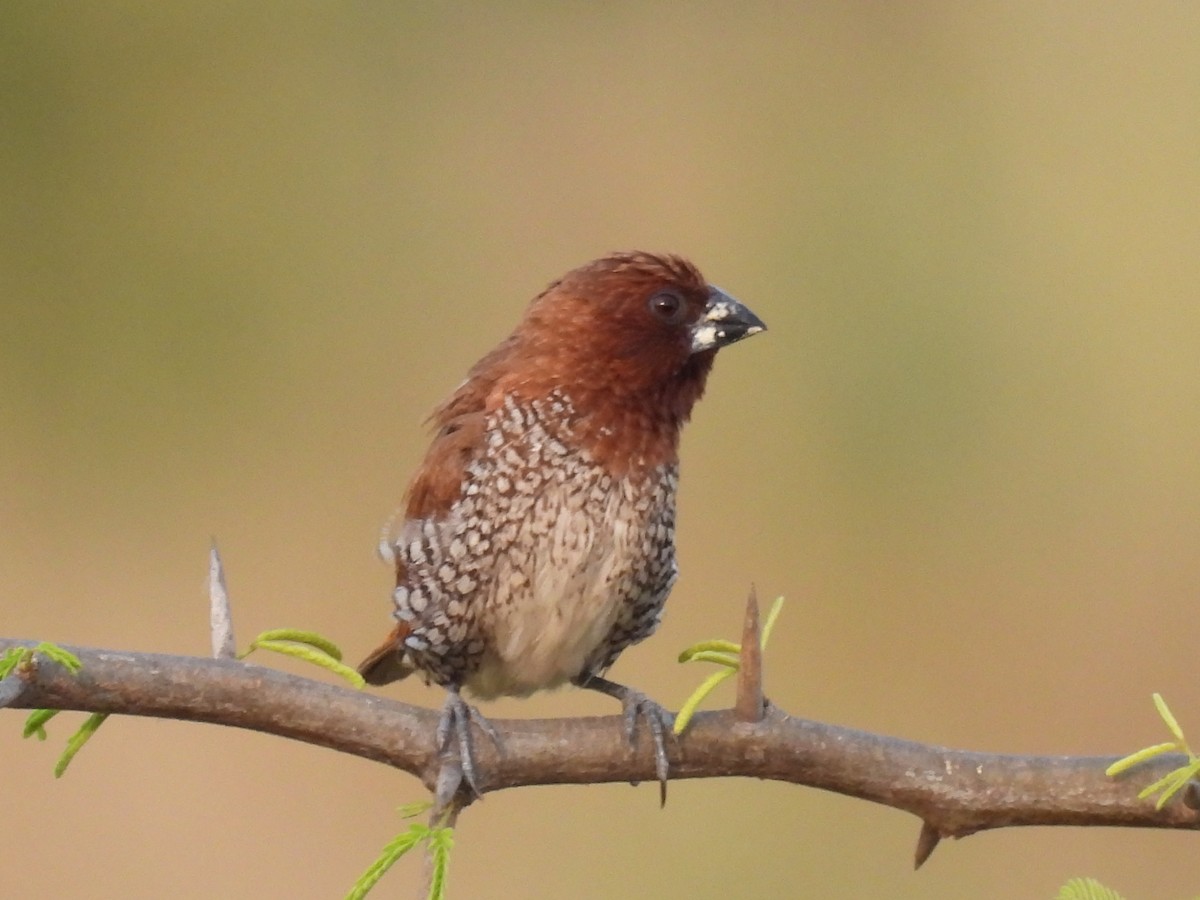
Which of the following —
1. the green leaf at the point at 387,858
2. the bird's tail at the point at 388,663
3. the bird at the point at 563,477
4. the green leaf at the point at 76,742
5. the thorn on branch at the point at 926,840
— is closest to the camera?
the green leaf at the point at 387,858

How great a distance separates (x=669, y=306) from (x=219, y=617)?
85 cm

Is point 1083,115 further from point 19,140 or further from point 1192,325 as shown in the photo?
point 19,140

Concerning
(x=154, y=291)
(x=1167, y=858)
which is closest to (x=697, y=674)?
(x=1167, y=858)

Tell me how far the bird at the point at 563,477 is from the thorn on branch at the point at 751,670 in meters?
0.53

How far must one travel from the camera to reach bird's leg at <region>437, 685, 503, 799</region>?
144cm

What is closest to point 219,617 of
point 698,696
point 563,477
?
point 698,696

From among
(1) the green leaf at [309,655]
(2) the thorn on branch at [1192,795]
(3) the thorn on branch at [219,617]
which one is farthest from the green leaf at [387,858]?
(2) the thorn on branch at [1192,795]

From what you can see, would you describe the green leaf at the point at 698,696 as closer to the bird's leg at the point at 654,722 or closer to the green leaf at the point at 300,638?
the bird's leg at the point at 654,722

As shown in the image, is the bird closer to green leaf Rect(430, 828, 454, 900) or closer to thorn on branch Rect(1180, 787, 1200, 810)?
green leaf Rect(430, 828, 454, 900)

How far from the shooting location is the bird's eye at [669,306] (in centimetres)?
203

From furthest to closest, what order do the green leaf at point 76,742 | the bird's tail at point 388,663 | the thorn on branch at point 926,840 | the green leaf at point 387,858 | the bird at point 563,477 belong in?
1. the bird's tail at point 388,663
2. the bird at point 563,477
3. the thorn on branch at point 926,840
4. the green leaf at point 76,742
5. the green leaf at point 387,858

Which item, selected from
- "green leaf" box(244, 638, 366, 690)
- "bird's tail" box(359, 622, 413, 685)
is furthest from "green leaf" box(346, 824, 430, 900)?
"bird's tail" box(359, 622, 413, 685)

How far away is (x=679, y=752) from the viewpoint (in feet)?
5.01

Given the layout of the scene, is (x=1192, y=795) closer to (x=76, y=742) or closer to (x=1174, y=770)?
(x=1174, y=770)
